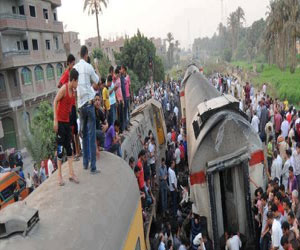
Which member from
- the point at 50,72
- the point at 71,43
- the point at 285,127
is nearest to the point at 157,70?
the point at 71,43

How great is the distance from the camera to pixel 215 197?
28.1ft

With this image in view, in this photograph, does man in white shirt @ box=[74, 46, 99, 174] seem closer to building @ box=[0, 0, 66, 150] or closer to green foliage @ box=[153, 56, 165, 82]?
building @ box=[0, 0, 66, 150]

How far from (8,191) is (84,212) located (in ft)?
24.7

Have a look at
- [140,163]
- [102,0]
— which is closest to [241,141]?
[140,163]

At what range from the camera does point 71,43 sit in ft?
143

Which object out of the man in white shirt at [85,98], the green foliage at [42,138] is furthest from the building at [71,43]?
the man in white shirt at [85,98]

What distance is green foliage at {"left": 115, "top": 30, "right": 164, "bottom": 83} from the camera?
129 ft

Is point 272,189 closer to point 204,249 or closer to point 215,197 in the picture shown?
point 215,197

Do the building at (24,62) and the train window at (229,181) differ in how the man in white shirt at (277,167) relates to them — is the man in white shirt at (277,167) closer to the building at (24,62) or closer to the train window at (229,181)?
the train window at (229,181)

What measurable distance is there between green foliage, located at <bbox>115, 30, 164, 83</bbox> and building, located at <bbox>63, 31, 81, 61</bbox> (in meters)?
5.97

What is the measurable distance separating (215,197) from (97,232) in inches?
211

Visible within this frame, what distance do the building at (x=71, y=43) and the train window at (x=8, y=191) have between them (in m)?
32.5

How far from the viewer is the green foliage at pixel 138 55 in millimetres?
39406

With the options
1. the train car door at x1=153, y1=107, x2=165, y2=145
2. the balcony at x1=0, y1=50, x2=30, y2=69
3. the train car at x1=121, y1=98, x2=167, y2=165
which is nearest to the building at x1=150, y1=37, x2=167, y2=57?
the balcony at x1=0, y1=50, x2=30, y2=69
